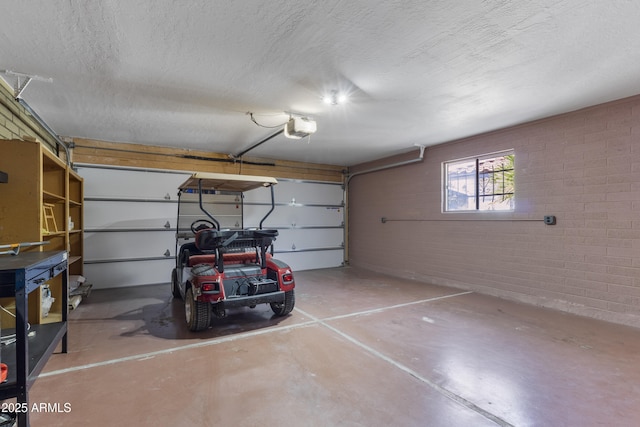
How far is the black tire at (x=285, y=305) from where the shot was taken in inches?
149

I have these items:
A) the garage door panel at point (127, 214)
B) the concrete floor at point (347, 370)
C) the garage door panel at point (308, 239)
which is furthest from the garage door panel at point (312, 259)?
the concrete floor at point (347, 370)

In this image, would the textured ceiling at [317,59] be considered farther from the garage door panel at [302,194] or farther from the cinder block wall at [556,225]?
the garage door panel at [302,194]

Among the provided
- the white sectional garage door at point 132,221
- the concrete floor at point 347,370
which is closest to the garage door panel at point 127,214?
the white sectional garage door at point 132,221

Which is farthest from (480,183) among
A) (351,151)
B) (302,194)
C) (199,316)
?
(199,316)

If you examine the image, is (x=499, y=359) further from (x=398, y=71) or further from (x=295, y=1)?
(x=295, y=1)

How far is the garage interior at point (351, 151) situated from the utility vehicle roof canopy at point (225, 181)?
753 millimetres

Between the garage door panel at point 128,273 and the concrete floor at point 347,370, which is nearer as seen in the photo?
the concrete floor at point 347,370

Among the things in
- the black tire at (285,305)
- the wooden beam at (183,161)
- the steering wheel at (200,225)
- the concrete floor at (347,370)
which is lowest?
the concrete floor at (347,370)

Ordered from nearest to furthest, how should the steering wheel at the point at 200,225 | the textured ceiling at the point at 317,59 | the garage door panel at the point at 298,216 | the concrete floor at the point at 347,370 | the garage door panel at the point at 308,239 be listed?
the concrete floor at the point at 347,370 → the textured ceiling at the point at 317,59 → the steering wheel at the point at 200,225 → the garage door panel at the point at 298,216 → the garage door panel at the point at 308,239

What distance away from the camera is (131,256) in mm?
5770

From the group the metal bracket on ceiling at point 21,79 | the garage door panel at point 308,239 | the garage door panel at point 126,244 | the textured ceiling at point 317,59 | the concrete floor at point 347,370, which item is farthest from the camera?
the garage door panel at point 308,239

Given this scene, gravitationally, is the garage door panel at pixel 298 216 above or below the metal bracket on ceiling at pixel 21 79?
below

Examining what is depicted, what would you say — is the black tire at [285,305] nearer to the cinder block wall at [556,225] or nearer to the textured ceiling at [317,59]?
the textured ceiling at [317,59]

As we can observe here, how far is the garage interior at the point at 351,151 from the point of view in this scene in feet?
7.00
